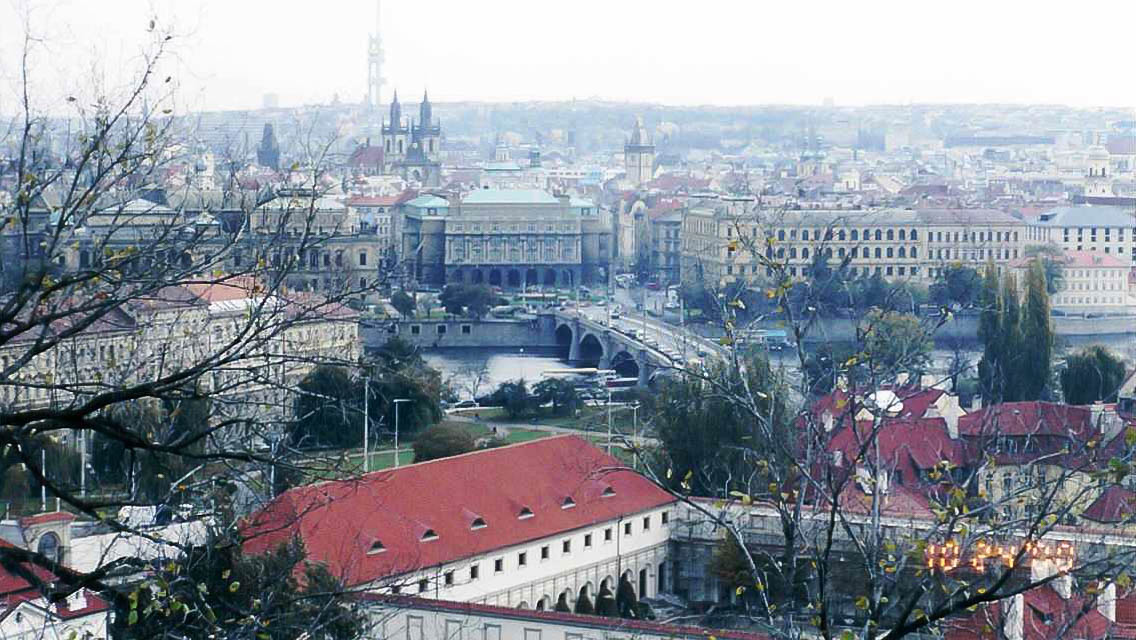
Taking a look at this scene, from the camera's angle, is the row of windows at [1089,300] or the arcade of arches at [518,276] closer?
the row of windows at [1089,300]

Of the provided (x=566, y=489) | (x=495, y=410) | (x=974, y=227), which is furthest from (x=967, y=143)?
(x=566, y=489)

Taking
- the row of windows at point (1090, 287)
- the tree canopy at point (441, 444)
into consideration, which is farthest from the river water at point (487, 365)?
the row of windows at point (1090, 287)

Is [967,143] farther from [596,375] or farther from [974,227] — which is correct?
[596,375]

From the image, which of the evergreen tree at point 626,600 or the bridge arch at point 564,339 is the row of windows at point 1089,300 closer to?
the bridge arch at point 564,339

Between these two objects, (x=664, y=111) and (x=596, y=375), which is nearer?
(x=596, y=375)

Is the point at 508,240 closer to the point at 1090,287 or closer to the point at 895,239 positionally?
the point at 895,239

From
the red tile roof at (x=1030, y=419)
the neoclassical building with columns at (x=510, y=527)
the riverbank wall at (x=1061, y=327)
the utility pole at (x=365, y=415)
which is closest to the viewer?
the utility pole at (x=365, y=415)
